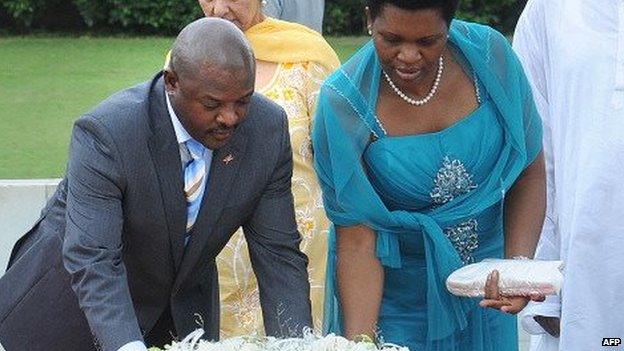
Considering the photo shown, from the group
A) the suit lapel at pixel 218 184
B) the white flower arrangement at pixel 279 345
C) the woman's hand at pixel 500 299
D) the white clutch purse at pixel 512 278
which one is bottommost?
the woman's hand at pixel 500 299

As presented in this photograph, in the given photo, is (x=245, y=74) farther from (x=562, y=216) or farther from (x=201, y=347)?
(x=562, y=216)

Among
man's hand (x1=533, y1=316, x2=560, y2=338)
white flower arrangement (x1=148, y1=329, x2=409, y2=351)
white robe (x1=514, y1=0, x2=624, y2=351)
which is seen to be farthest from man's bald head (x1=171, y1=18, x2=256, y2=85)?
man's hand (x1=533, y1=316, x2=560, y2=338)

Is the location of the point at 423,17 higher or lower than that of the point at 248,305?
higher

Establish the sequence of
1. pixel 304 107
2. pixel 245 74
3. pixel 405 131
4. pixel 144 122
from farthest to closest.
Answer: pixel 304 107, pixel 405 131, pixel 144 122, pixel 245 74

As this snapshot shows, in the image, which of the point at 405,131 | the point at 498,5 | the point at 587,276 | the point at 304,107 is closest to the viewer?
the point at 405,131

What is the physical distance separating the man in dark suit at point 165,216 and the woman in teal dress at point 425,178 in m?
0.24

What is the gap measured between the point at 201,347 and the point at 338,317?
3.70 feet

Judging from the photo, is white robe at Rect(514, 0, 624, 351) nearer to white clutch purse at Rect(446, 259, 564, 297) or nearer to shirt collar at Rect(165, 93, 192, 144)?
white clutch purse at Rect(446, 259, 564, 297)

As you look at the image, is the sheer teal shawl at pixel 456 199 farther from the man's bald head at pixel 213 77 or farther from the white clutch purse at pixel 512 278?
the man's bald head at pixel 213 77

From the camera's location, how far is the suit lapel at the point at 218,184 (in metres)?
3.98

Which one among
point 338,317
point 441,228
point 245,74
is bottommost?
point 338,317

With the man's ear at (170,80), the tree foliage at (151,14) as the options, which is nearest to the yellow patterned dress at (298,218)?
the man's ear at (170,80)

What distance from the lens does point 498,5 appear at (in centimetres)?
1698

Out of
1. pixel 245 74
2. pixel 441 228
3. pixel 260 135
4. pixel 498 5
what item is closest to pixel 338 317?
pixel 441 228
